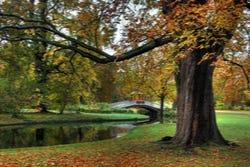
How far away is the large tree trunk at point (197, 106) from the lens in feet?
33.4

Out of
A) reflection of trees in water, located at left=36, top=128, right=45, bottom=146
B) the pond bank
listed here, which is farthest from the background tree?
the pond bank

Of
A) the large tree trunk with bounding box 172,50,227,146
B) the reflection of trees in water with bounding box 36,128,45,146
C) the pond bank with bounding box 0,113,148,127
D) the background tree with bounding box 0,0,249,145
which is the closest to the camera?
the background tree with bounding box 0,0,249,145

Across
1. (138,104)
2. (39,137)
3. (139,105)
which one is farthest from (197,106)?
(139,105)

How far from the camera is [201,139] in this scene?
10188mm

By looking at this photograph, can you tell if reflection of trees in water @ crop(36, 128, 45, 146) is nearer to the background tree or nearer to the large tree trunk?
the background tree

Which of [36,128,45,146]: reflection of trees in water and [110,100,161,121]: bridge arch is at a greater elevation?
[110,100,161,121]: bridge arch

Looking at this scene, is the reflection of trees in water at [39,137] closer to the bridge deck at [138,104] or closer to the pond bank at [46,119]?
the pond bank at [46,119]

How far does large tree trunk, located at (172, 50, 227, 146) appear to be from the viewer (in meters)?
10.2

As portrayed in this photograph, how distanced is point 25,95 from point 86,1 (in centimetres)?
433

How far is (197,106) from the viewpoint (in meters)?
10.3

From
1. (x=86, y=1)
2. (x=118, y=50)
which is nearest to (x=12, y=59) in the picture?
(x=86, y=1)

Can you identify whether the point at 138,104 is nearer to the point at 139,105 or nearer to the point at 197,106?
the point at 139,105

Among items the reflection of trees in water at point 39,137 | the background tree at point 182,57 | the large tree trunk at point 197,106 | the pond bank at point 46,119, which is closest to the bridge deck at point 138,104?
the pond bank at point 46,119

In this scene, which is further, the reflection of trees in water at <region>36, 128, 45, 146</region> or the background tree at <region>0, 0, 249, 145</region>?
the reflection of trees in water at <region>36, 128, 45, 146</region>
